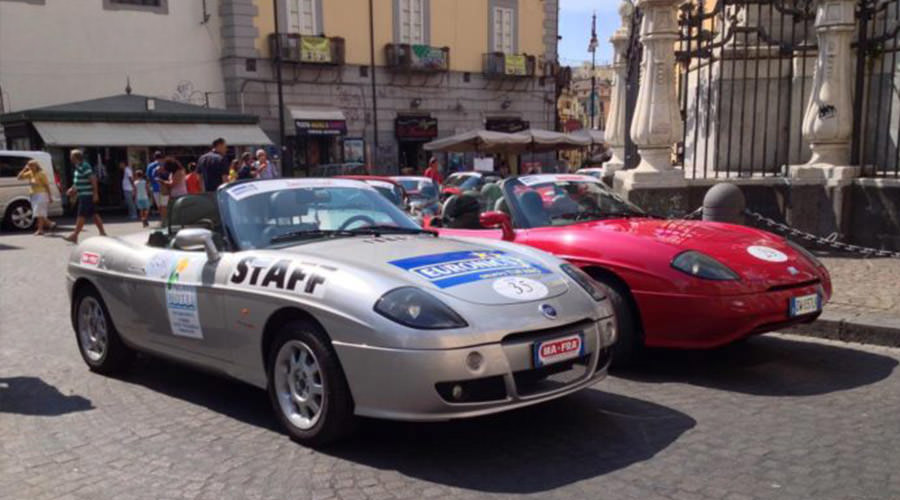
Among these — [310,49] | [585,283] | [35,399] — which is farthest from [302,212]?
[310,49]

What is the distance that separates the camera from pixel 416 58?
32.9 metres

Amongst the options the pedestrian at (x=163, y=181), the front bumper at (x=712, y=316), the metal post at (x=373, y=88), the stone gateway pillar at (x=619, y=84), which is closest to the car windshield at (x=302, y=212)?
the front bumper at (x=712, y=316)

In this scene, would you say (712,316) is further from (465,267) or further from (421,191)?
(421,191)

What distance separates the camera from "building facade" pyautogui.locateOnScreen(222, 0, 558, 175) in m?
29.3

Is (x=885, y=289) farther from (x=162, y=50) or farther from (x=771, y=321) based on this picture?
(x=162, y=50)

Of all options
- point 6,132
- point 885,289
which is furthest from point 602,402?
point 6,132

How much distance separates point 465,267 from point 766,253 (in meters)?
2.45

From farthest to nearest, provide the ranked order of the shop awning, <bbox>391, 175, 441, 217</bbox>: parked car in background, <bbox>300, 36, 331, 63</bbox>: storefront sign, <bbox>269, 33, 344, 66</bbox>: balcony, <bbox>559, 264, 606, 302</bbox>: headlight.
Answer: <bbox>300, 36, 331, 63</bbox>: storefront sign, <bbox>269, 33, 344, 66</bbox>: balcony, the shop awning, <bbox>391, 175, 441, 217</bbox>: parked car in background, <bbox>559, 264, 606, 302</bbox>: headlight

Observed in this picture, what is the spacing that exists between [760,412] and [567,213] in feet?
7.82

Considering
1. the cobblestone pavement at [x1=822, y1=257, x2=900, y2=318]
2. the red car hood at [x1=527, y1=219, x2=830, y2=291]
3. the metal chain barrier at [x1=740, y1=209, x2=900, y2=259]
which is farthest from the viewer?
the metal chain barrier at [x1=740, y1=209, x2=900, y2=259]

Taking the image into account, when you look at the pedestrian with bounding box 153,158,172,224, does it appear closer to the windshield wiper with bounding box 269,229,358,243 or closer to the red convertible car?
the windshield wiper with bounding box 269,229,358,243

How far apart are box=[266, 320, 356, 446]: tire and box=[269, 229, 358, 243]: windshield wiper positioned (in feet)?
2.33

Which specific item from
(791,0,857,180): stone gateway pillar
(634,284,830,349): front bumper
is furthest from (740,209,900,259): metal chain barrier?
(634,284,830,349): front bumper

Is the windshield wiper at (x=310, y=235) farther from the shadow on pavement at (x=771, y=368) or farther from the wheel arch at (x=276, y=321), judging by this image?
the shadow on pavement at (x=771, y=368)
